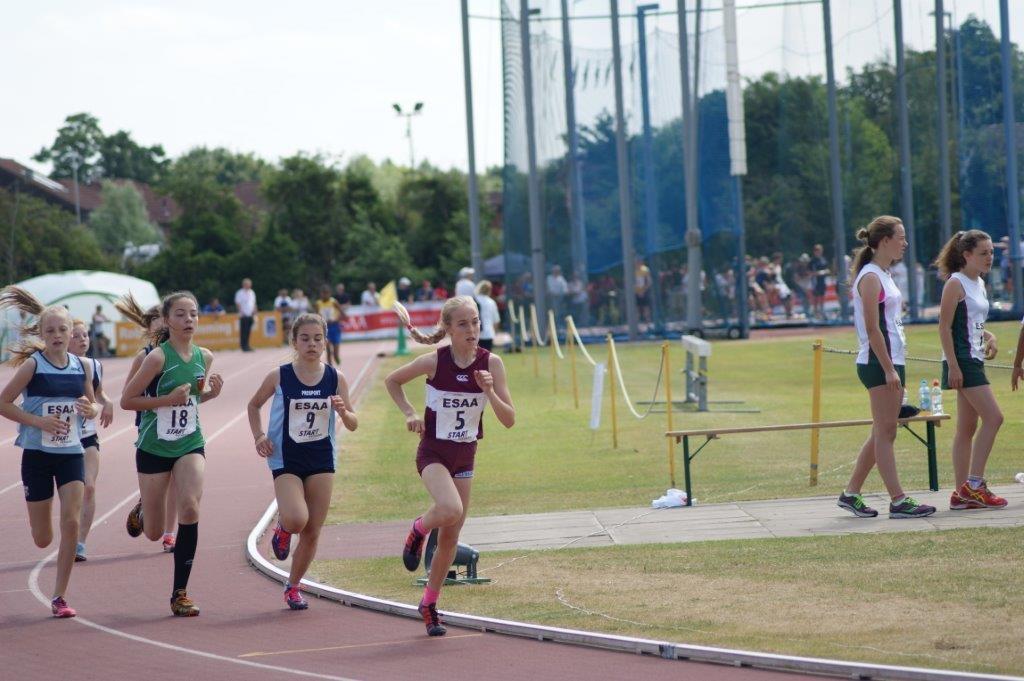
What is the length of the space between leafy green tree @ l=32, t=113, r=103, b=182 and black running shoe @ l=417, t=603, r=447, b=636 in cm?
14032

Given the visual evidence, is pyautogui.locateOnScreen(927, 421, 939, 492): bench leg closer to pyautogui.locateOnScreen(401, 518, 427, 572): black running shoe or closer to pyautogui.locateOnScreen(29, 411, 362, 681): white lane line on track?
pyautogui.locateOnScreen(401, 518, 427, 572): black running shoe

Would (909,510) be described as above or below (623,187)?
below

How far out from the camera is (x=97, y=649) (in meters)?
7.84

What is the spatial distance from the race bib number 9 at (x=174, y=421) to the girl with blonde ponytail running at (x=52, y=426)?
1.58ft

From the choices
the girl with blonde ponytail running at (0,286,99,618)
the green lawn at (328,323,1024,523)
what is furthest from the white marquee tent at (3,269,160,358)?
the girl with blonde ponytail running at (0,286,99,618)

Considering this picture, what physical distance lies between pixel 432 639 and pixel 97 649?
178cm

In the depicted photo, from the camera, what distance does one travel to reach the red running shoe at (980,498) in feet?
34.1

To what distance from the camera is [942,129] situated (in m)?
36.9

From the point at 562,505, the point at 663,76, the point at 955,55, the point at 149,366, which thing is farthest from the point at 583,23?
the point at 149,366

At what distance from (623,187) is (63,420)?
2833 cm

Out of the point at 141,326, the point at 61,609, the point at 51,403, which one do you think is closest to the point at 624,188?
the point at 141,326

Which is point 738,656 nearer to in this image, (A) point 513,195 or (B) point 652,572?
(B) point 652,572

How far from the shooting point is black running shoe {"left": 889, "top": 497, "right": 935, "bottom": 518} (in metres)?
10.3

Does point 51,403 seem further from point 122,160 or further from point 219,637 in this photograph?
point 122,160
